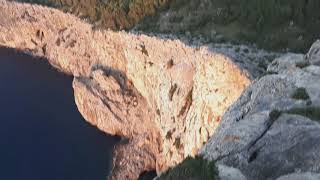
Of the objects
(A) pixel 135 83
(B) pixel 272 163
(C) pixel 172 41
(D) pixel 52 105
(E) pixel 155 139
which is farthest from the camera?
(D) pixel 52 105

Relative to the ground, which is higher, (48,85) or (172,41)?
(172,41)

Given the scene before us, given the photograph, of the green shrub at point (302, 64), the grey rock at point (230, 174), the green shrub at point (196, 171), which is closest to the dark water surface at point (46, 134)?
the green shrub at point (302, 64)

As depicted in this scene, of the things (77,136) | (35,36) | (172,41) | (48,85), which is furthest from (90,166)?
(35,36)

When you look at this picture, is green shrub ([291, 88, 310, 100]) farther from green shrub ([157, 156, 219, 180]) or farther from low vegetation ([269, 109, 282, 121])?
green shrub ([157, 156, 219, 180])

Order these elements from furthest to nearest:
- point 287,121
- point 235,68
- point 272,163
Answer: point 235,68 < point 287,121 < point 272,163

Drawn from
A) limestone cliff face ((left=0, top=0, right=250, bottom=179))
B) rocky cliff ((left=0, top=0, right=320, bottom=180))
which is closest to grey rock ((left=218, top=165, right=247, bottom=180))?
rocky cliff ((left=0, top=0, right=320, bottom=180))

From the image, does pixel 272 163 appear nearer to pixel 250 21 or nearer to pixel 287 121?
pixel 287 121

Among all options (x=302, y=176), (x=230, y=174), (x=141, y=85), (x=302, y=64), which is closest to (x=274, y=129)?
(x=230, y=174)
